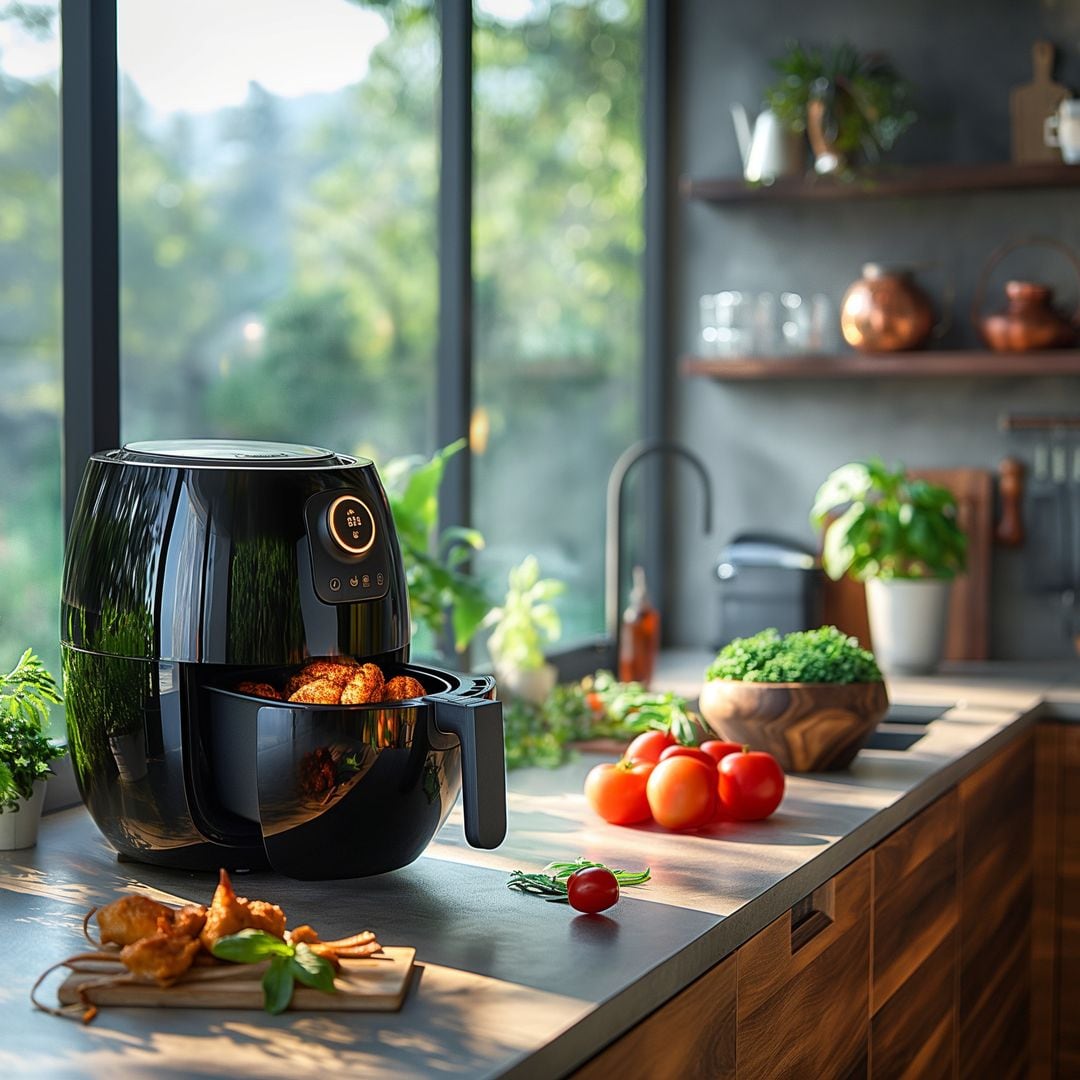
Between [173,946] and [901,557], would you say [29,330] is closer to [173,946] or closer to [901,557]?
[173,946]

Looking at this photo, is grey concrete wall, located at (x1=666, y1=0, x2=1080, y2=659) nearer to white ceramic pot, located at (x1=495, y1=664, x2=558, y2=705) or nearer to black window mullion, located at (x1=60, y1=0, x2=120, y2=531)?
white ceramic pot, located at (x1=495, y1=664, x2=558, y2=705)

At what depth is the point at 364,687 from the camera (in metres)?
1.36

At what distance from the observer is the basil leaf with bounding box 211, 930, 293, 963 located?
1.10m

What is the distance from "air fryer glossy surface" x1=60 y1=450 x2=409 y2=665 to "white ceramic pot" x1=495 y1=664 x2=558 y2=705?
1.08m

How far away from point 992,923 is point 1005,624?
100 cm

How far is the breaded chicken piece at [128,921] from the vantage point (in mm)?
1136

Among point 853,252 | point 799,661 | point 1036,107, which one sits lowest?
point 799,661

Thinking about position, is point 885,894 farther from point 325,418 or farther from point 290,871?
point 325,418

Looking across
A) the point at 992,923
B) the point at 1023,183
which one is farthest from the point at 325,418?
the point at 1023,183

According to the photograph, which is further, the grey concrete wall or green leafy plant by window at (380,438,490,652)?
the grey concrete wall

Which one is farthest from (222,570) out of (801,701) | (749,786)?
(801,701)

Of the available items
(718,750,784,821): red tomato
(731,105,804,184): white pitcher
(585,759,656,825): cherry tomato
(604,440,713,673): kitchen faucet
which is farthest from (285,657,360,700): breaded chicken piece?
(731,105,804,184): white pitcher

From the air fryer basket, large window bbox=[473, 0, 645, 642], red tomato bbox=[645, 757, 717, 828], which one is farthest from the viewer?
large window bbox=[473, 0, 645, 642]

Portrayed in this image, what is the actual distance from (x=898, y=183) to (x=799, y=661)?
1472 millimetres
